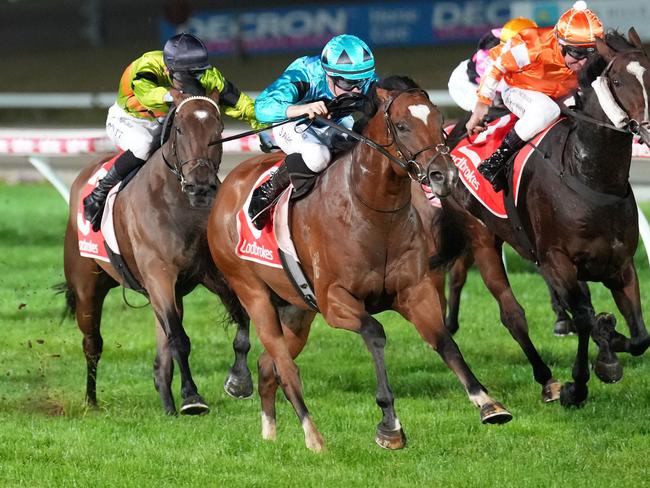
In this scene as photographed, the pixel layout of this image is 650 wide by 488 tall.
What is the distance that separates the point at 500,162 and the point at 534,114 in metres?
0.40

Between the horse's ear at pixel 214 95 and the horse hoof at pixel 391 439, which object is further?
the horse's ear at pixel 214 95

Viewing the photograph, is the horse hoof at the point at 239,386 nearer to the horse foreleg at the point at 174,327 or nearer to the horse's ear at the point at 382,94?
the horse foreleg at the point at 174,327

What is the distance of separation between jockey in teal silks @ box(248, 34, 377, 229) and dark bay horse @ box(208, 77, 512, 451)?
150 millimetres

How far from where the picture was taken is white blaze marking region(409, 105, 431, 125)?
567 centimetres

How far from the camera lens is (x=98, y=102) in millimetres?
16688

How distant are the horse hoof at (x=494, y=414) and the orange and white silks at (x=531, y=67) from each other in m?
2.68

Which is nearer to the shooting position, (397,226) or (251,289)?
(397,226)

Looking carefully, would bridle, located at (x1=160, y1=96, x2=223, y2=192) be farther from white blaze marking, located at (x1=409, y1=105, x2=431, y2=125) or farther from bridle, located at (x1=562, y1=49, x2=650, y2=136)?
bridle, located at (x1=562, y1=49, x2=650, y2=136)

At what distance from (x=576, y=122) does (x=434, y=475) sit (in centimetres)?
236

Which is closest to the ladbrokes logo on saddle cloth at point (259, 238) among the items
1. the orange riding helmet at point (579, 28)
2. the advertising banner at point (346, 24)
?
the orange riding helmet at point (579, 28)

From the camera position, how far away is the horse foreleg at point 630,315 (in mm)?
7109

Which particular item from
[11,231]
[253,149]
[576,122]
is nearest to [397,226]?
[576,122]

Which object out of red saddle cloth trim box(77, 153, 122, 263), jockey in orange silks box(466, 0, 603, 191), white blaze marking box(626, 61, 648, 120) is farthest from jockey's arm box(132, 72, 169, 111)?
white blaze marking box(626, 61, 648, 120)

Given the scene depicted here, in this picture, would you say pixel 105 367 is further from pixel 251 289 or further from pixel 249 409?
pixel 251 289
